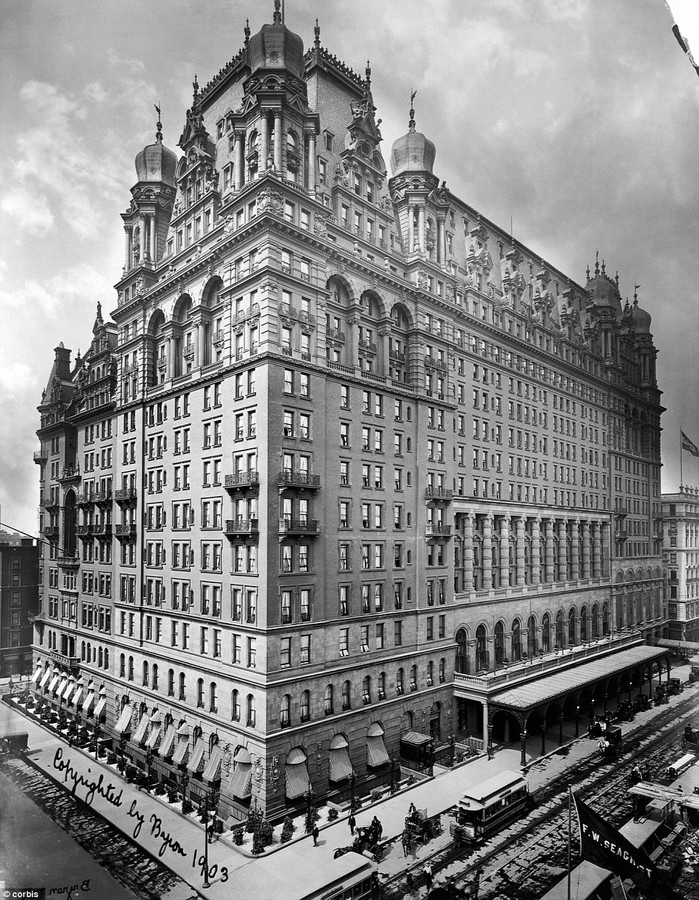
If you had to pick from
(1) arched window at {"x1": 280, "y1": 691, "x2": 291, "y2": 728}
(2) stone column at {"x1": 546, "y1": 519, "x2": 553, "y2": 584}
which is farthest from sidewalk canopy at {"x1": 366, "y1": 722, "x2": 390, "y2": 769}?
(2) stone column at {"x1": 546, "y1": 519, "x2": 553, "y2": 584}

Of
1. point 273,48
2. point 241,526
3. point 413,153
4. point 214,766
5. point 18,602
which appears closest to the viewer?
point 214,766

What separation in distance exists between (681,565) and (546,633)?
44.1 meters

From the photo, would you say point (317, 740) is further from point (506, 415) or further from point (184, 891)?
point (506, 415)

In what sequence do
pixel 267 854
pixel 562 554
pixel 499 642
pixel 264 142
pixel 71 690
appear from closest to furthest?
pixel 267 854 < pixel 264 142 < pixel 71 690 < pixel 499 642 < pixel 562 554

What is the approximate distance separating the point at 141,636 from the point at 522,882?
34.4 m

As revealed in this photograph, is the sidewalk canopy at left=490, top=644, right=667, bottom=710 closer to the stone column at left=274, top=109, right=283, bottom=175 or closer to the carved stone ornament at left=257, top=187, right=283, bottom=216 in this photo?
the carved stone ornament at left=257, top=187, right=283, bottom=216

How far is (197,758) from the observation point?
43.3 metres

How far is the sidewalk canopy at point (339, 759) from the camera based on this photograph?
42.6 m

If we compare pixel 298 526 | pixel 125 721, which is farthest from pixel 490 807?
pixel 125 721

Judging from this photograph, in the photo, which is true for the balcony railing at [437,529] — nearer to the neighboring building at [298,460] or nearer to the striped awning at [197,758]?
the neighboring building at [298,460]

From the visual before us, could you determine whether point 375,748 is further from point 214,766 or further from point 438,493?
point 438,493

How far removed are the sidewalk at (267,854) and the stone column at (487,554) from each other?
15.0 meters

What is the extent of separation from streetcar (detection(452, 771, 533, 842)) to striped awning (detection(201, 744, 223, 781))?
50.6 feet

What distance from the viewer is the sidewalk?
30.9 metres
